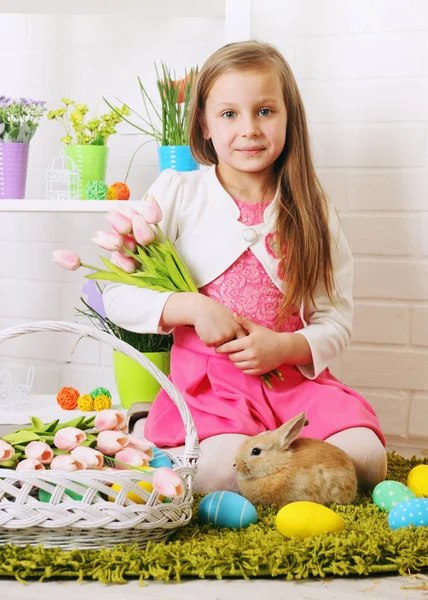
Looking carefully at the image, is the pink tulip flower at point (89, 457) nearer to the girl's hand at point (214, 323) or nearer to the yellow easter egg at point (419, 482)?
the girl's hand at point (214, 323)

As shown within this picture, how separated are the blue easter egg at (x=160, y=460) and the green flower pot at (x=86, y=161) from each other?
26.1 inches

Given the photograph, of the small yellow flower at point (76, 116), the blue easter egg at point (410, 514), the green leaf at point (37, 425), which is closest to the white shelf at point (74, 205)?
the small yellow flower at point (76, 116)

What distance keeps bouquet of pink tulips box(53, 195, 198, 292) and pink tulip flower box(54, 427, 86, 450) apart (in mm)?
357

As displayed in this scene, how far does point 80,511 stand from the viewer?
3.35 ft

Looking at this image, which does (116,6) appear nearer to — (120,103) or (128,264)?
(120,103)

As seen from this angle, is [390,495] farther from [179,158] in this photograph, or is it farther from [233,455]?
[179,158]

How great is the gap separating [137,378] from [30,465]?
0.66m

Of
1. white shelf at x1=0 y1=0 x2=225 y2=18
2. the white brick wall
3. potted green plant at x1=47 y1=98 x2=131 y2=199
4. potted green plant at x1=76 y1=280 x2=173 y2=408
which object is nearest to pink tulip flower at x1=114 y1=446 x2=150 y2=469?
→ potted green plant at x1=76 y1=280 x2=173 y2=408

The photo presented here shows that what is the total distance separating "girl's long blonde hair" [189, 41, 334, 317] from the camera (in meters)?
1.51

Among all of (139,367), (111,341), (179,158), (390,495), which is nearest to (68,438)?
(111,341)

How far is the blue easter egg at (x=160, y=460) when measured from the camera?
1217mm

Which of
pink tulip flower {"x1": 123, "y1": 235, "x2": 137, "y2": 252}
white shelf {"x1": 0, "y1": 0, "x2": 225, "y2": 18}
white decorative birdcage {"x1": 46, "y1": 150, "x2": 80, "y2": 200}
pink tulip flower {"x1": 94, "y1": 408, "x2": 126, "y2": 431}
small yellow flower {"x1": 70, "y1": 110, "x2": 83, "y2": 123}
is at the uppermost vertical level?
→ white shelf {"x1": 0, "y1": 0, "x2": 225, "y2": 18}

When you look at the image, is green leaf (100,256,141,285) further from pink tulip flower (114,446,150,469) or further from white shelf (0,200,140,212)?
pink tulip flower (114,446,150,469)

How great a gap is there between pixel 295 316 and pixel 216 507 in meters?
0.47
